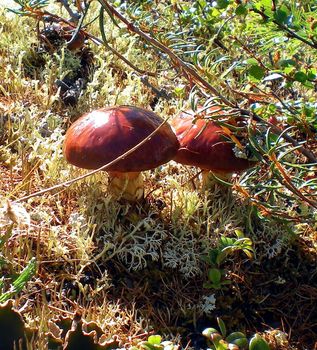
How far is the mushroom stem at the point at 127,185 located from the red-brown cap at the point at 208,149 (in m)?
0.21

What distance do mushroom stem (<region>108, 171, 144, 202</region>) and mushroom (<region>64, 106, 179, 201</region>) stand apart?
21 centimetres

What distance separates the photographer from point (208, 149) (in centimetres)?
268

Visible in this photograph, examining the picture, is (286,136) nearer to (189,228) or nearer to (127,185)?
(189,228)

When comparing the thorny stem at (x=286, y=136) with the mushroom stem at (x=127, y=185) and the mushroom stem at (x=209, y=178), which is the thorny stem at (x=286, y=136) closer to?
the mushroom stem at (x=209, y=178)

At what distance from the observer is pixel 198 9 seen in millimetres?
3418

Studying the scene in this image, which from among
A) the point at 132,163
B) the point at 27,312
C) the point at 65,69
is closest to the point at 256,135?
the point at 132,163

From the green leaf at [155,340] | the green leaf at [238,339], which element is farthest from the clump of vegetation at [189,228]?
the green leaf at [155,340]

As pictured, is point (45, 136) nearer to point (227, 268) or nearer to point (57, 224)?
point (57, 224)

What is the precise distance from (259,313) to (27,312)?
0.97 m

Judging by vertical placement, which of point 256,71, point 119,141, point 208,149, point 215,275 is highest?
point 256,71

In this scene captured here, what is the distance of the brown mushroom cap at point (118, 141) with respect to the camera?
249 centimetres

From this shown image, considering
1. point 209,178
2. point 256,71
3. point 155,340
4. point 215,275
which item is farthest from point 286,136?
point 155,340

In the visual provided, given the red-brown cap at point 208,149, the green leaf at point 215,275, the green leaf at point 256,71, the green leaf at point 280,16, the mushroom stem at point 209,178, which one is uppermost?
the green leaf at point 280,16

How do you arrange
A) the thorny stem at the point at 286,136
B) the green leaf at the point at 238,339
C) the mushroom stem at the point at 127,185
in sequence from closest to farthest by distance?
the green leaf at the point at 238,339 → the thorny stem at the point at 286,136 → the mushroom stem at the point at 127,185
